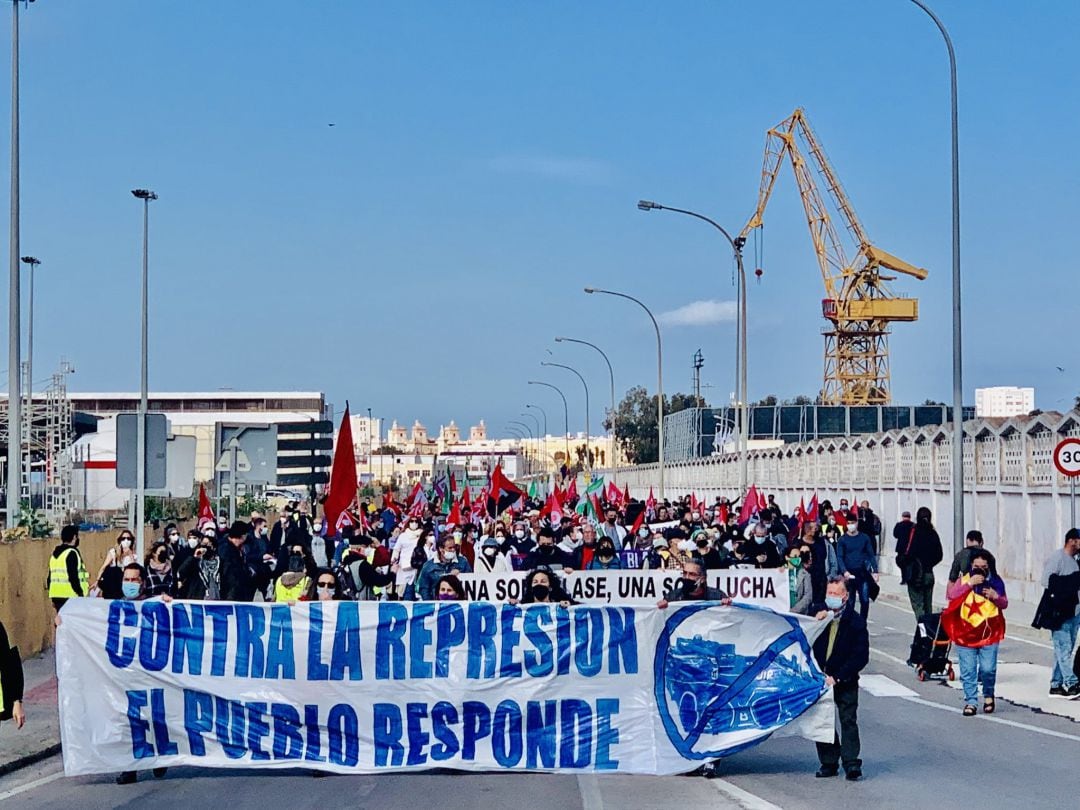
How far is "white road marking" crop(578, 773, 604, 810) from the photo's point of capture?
9773 millimetres

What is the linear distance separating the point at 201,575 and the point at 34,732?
4145 mm

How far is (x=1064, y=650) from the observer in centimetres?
1527

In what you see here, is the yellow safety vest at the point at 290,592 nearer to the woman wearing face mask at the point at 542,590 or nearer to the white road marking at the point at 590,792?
the woman wearing face mask at the point at 542,590

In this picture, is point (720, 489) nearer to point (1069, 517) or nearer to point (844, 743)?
point (1069, 517)

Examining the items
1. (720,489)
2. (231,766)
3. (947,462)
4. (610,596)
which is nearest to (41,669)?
(610,596)

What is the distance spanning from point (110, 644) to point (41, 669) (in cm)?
807

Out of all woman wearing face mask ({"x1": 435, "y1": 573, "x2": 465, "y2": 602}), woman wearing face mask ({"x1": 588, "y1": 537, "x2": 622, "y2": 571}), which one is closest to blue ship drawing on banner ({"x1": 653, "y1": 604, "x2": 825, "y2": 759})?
woman wearing face mask ({"x1": 435, "y1": 573, "x2": 465, "y2": 602})

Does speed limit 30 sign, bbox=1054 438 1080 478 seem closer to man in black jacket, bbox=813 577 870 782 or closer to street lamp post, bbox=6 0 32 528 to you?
man in black jacket, bbox=813 577 870 782

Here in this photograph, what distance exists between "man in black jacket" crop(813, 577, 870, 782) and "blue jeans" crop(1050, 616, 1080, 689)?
5187 millimetres

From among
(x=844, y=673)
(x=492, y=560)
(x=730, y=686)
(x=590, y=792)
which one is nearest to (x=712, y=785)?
(x=730, y=686)

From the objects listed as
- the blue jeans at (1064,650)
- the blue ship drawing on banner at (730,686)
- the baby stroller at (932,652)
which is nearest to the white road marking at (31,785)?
the blue ship drawing on banner at (730,686)

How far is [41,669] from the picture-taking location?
1833 cm

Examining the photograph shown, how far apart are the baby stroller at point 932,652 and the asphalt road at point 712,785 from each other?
12.6 feet

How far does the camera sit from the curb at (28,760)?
11.6 metres
